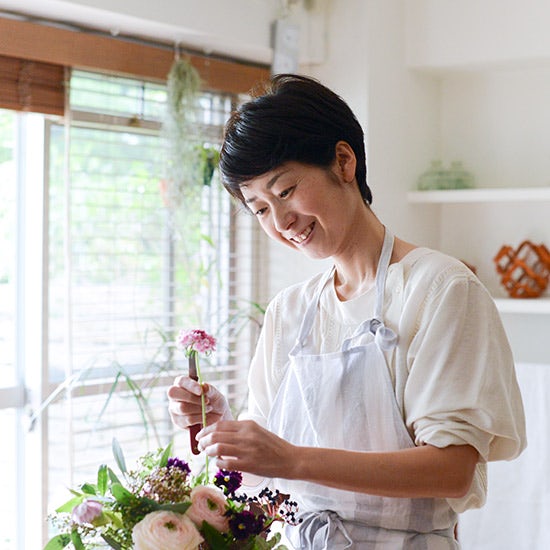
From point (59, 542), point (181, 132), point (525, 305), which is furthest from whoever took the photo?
point (525, 305)

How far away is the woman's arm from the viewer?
4.08 feet

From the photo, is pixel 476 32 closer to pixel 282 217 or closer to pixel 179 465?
pixel 282 217

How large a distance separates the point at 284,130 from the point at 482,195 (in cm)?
159

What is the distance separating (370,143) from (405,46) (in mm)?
378

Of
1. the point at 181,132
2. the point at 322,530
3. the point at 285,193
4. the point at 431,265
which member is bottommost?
the point at 322,530

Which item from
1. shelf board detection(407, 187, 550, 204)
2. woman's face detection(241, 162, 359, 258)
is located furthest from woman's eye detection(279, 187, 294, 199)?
shelf board detection(407, 187, 550, 204)

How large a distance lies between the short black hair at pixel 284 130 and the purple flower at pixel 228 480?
45 centimetres

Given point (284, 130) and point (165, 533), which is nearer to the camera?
point (165, 533)

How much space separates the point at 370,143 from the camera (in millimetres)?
2834

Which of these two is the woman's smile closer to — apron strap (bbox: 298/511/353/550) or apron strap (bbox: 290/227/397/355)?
apron strap (bbox: 290/227/397/355)

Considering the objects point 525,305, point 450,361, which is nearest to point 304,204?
point 450,361

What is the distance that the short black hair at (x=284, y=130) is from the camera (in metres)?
1.43

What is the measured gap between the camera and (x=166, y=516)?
1.26 metres

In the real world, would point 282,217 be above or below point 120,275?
above
